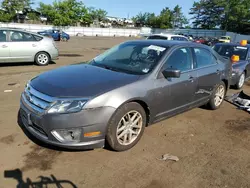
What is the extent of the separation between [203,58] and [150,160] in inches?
99.4

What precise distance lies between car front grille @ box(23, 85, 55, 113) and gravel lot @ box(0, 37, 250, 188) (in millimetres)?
674

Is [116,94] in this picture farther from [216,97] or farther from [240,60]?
[240,60]

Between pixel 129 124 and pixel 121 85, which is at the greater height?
pixel 121 85

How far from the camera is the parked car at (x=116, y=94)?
2.97 metres

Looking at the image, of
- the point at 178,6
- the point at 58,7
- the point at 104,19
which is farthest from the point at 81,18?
the point at 178,6

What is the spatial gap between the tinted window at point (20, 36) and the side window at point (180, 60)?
22.9ft

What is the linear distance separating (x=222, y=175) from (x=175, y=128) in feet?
4.72

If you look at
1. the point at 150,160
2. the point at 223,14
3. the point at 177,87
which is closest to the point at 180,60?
the point at 177,87

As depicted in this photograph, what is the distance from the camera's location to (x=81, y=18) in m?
65.1

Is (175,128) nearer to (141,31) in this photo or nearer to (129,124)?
(129,124)

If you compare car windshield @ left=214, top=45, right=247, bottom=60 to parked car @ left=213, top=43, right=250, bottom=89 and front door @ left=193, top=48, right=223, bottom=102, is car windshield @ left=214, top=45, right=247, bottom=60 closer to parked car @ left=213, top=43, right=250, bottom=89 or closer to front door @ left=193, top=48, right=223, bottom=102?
parked car @ left=213, top=43, right=250, bottom=89

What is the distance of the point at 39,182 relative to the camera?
274 centimetres

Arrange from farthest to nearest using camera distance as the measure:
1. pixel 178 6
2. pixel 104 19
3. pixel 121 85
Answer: pixel 178 6 → pixel 104 19 → pixel 121 85

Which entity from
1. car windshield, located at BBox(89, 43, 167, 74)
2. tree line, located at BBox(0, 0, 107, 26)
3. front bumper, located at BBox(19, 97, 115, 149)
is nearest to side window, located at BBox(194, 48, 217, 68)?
car windshield, located at BBox(89, 43, 167, 74)
